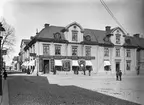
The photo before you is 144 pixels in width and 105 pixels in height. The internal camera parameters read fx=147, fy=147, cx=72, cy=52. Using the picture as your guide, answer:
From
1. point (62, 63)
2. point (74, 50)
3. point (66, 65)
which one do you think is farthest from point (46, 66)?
point (74, 50)

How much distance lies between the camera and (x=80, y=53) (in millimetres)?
20062

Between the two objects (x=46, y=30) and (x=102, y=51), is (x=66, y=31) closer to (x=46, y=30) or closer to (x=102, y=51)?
(x=46, y=30)

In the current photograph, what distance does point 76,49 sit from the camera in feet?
66.3

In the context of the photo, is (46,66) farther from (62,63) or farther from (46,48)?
(46,48)

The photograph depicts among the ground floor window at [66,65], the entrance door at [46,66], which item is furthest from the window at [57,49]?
the entrance door at [46,66]

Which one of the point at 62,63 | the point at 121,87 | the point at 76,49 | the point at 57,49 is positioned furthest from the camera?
the point at 76,49

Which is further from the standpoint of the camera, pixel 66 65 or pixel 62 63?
pixel 66 65

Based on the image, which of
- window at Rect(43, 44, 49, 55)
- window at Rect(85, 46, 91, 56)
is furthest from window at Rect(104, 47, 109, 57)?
window at Rect(43, 44, 49, 55)

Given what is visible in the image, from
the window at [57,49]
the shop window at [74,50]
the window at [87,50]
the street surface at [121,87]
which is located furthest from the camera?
the shop window at [74,50]

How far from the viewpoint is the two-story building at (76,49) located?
18.1m

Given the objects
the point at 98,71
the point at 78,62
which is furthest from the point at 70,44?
the point at 98,71

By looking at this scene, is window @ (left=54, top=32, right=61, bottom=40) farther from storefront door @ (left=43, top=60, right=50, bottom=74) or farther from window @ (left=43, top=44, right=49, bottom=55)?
storefront door @ (left=43, top=60, right=50, bottom=74)

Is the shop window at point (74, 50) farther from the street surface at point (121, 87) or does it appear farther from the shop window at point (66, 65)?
the street surface at point (121, 87)

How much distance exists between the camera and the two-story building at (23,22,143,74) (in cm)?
1811
